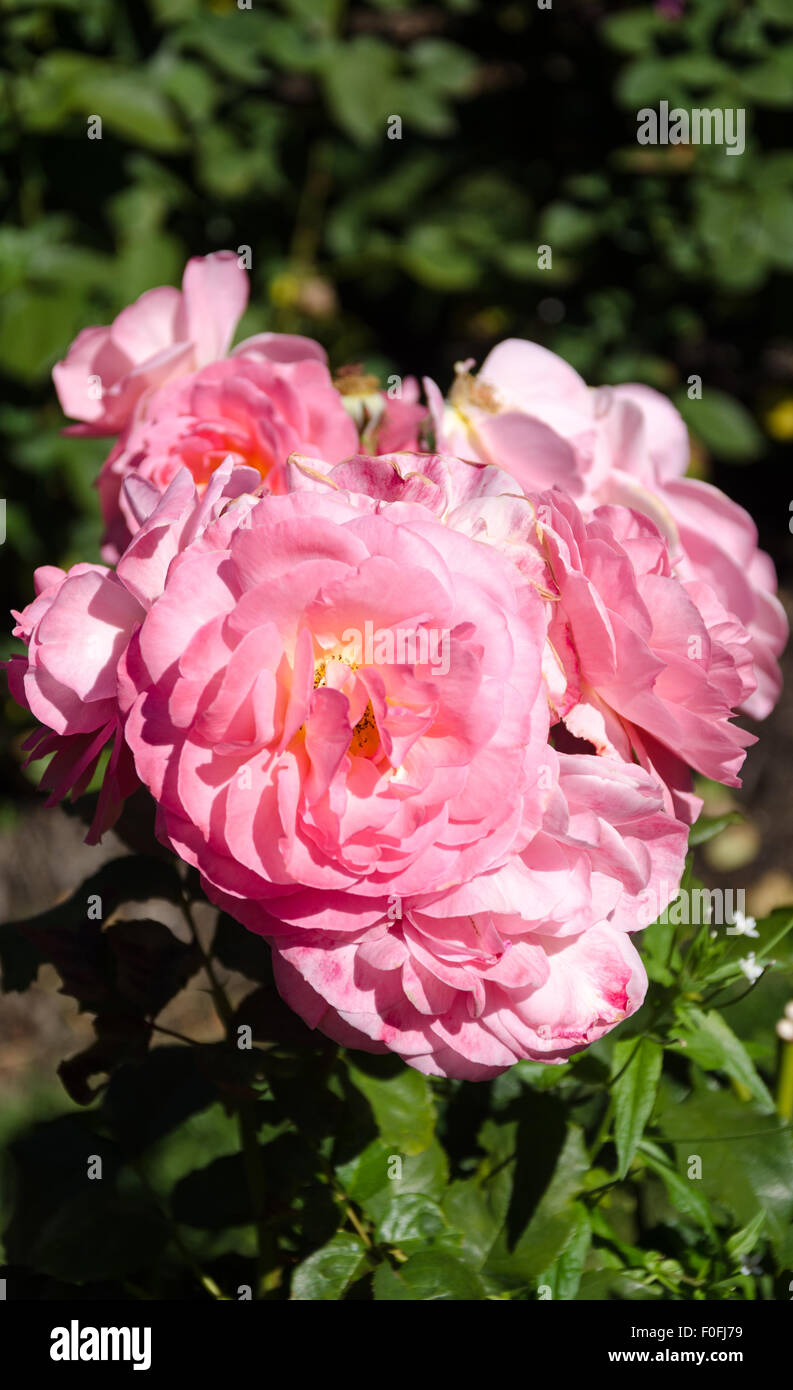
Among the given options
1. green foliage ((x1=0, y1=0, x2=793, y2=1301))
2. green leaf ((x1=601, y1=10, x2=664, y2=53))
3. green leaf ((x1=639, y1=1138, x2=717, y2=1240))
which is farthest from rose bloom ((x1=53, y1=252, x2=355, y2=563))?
green leaf ((x1=601, y1=10, x2=664, y2=53))

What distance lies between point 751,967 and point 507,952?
24 centimetres

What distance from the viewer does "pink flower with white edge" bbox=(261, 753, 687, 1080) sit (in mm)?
631

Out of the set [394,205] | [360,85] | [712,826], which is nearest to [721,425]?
[394,205]

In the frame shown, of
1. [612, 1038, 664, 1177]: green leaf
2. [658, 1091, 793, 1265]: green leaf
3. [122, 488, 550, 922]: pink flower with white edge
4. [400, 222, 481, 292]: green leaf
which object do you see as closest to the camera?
[122, 488, 550, 922]: pink flower with white edge

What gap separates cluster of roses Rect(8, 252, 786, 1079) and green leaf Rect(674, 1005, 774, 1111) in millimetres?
158

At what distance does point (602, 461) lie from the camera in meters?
0.86

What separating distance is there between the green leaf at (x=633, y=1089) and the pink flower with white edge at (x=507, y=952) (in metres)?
0.09

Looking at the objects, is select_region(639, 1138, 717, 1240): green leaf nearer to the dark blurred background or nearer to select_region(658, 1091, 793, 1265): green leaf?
select_region(658, 1091, 793, 1265): green leaf

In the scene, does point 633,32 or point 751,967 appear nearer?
point 751,967

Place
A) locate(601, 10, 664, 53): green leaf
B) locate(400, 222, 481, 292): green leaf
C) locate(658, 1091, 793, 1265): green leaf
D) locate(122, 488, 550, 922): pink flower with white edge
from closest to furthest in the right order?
locate(122, 488, 550, 922): pink flower with white edge → locate(658, 1091, 793, 1265): green leaf → locate(601, 10, 664, 53): green leaf → locate(400, 222, 481, 292): green leaf

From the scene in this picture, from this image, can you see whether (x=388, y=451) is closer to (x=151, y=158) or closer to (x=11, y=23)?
(x=11, y=23)

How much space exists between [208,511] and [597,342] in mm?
2086

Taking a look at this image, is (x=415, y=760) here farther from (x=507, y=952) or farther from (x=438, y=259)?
(x=438, y=259)
